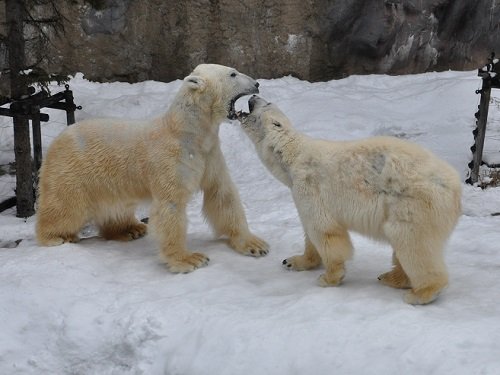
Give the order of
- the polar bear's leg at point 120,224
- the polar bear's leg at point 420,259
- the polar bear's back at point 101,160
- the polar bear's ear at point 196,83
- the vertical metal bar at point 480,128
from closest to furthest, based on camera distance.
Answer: the polar bear's leg at point 420,259, the polar bear's ear at point 196,83, the polar bear's back at point 101,160, the polar bear's leg at point 120,224, the vertical metal bar at point 480,128

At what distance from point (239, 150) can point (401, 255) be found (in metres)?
6.09

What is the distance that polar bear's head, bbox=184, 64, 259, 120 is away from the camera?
4559mm

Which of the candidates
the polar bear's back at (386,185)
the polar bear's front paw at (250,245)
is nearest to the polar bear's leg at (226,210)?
the polar bear's front paw at (250,245)

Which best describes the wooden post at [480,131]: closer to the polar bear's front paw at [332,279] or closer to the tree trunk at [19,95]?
the polar bear's front paw at [332,279]

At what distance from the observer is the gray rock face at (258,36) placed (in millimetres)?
11797

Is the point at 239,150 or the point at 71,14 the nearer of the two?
the point at 239,150

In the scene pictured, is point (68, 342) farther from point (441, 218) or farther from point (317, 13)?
point (317, 13)

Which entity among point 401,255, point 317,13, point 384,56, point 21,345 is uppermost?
point 317,13

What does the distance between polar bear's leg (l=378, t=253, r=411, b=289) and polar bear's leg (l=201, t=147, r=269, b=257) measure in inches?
48.8

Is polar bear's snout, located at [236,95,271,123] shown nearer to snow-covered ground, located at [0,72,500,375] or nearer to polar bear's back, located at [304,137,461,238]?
polar bear's back, located at [304,137,461,238]

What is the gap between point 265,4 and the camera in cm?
1198

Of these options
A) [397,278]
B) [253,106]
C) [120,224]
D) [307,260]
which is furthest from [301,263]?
[120,224]

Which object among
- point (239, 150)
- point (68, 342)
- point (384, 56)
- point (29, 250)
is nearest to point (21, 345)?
point (68, 342)

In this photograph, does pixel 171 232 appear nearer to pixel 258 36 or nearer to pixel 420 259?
pixel 420 259
